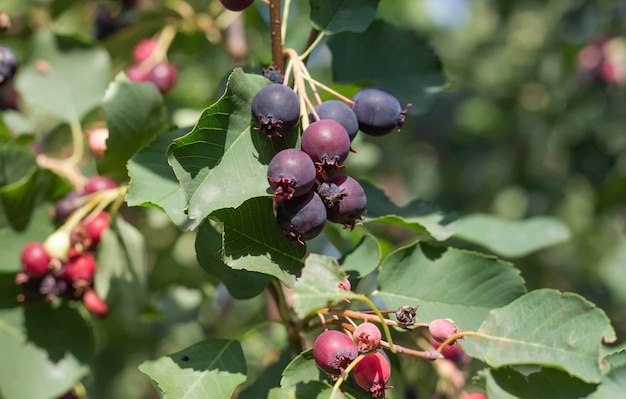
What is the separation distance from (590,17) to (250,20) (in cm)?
182

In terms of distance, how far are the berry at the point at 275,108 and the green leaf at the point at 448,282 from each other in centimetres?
37

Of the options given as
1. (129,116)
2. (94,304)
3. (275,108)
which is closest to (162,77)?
(129,116)

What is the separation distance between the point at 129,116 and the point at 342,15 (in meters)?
0.52

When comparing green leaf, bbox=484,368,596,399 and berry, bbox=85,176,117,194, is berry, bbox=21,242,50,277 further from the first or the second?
green leaf, bbox=484,368,596,399

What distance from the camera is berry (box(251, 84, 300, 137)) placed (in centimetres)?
111

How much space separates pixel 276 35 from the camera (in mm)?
1292

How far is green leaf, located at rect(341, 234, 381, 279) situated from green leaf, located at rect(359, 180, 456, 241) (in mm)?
47

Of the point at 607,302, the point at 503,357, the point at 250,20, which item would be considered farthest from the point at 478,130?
the point at 503,357

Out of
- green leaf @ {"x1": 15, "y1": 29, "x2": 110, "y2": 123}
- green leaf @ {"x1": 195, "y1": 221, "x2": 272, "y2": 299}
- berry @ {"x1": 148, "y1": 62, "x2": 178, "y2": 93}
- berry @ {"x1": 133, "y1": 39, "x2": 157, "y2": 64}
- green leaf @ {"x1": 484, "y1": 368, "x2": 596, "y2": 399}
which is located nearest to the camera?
green leaf @ {"x1": 484, "y1": 368, "x2": 596, "y2": 399}

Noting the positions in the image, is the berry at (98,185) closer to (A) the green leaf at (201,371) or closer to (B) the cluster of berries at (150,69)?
(B) the cluster of berries at (150,69)

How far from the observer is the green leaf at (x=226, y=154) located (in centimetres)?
111

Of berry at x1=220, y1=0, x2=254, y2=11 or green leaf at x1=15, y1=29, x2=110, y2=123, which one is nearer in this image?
berry at x1=220, y1=0, x2=254, y2=11

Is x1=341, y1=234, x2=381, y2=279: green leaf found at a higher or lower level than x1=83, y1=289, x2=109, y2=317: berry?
higher

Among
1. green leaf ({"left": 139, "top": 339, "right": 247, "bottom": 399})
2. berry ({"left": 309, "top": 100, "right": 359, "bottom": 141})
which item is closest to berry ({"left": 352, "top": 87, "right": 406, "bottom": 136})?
berry ({"left": 309, "top": 100, "right": 359, "bottom": 141})
